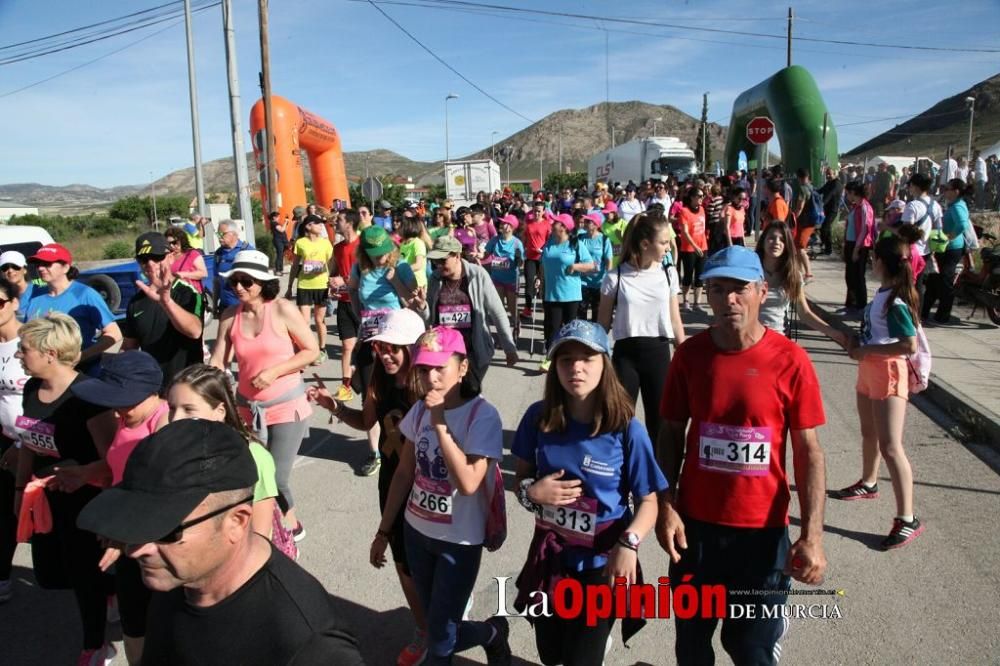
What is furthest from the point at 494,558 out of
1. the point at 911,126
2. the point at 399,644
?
the point at 911,126

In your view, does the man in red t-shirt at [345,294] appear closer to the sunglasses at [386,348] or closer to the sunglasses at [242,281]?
the sunglasses at [242,281]

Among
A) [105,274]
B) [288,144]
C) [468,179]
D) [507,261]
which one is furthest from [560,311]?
[468,179]

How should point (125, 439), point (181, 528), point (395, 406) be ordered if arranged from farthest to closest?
1. point (395, 406)
2. point (125, 439)
3. point (181, 528)

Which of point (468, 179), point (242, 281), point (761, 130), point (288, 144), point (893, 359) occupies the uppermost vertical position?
point (468, 179)

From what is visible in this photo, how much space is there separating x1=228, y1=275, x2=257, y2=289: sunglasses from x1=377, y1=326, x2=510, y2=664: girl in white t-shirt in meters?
1.72

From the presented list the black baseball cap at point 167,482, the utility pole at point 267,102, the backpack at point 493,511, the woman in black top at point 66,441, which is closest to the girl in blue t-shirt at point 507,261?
the woman in black top at point 66,441

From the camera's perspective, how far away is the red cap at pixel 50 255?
461 centimetres

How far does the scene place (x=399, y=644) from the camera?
345cm

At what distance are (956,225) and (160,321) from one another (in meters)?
10.1

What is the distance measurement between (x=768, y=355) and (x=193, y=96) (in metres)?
20.1

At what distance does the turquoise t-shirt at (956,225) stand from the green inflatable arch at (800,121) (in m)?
11.2

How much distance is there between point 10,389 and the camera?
3.71 metres

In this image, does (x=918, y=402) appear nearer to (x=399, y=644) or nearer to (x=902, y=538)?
(x=902, y=538)

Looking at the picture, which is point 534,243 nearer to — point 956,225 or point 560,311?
point 560,311
